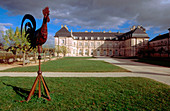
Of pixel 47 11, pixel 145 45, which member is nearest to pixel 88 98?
pixel 47 11

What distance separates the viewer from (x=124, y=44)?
5025 cm

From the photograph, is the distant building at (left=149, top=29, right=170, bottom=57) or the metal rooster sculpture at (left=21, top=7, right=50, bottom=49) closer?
the metal rooster sculpture at (left=21, top=7, right=50, bottom=49)

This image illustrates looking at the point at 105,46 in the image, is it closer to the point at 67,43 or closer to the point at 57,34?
the point at 67,43

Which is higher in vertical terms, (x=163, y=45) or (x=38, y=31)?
(x=163, y=45)

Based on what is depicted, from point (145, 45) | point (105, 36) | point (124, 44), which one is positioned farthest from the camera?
point (105, 36)

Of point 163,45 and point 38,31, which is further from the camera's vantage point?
point 163,45

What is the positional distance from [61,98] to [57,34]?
43.2 m

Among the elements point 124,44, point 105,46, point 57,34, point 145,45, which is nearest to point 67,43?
point 57,34

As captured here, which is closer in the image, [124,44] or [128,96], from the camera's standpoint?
[128,96]

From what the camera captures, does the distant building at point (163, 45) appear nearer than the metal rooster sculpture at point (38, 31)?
No

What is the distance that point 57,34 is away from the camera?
44.4 meters

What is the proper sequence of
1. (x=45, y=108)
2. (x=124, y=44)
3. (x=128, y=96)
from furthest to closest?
1. (x=124, y=44)
2. (x=128, y=96)
3. (x=45, y=108)

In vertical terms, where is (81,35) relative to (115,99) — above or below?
above

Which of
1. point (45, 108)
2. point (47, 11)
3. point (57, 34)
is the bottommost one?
point (45, 108)
